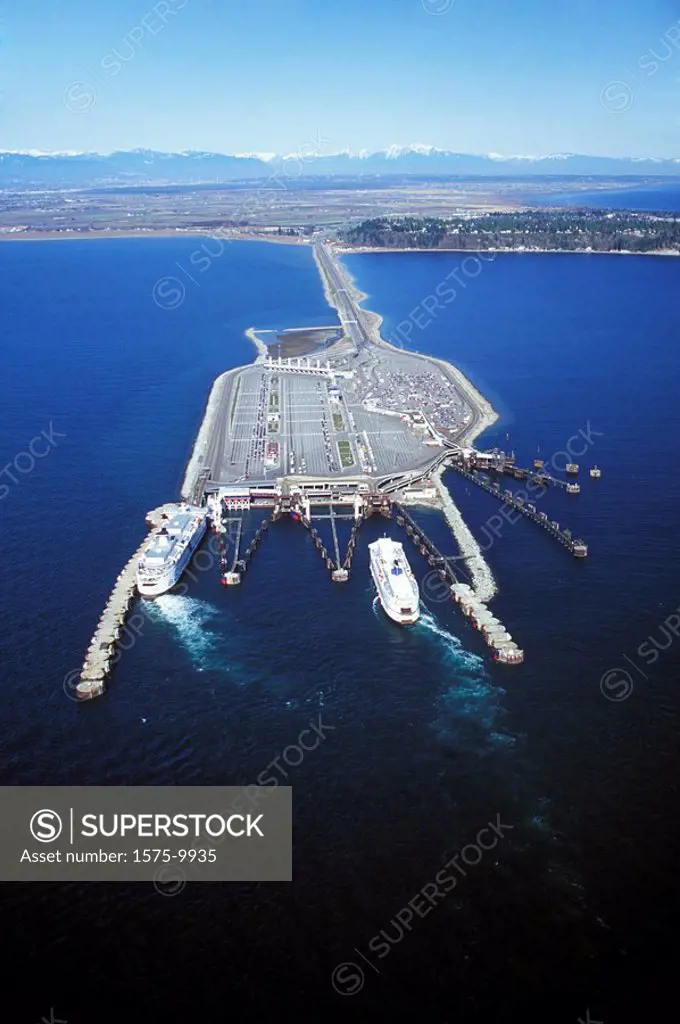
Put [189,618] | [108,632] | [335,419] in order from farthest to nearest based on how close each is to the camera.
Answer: [335,419], [189,618], [108,632]

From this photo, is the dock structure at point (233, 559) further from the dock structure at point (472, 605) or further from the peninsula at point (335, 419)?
the dock structure at point (472, 605)

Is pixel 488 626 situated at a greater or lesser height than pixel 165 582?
lesser

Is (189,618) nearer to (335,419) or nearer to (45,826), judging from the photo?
(45,826)

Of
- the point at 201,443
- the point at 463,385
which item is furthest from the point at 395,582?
the point at 463,385

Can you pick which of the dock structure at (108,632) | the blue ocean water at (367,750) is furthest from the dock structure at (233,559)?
the dock structure at (108,632)

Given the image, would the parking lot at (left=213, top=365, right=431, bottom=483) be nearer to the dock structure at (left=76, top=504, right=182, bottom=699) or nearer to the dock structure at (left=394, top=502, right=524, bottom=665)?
the dock structure at (left=394, top=502, right=524, bottom=665)

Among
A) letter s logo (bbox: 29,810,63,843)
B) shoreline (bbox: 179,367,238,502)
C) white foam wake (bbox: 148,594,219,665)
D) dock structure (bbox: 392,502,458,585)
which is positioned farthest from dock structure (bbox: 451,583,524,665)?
shoreline (bbox: 179,367,238,502)
